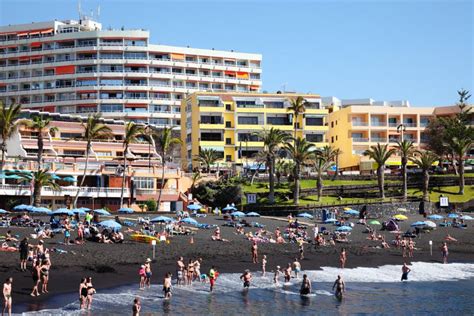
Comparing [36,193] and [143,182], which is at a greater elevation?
[143,182]

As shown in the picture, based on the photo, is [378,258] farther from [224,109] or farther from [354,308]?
[224,109]

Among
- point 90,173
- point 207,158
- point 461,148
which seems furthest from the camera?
point 207,158

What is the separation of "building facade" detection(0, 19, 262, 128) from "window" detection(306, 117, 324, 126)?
2417cm

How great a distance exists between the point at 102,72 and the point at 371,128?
44.5 metres

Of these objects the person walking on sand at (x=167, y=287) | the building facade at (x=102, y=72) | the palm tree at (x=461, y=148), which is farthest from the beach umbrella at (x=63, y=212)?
the building facade at (x=102, y=72)

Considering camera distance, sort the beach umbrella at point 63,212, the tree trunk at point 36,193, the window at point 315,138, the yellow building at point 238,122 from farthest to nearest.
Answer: the window at point 315,138 < the yellow building at point 238,122 < the tree trunk at point 36,193 < the beach umbrella at point 63,212

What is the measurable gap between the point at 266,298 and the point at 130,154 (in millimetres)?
55189

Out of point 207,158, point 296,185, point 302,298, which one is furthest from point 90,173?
point 302,298

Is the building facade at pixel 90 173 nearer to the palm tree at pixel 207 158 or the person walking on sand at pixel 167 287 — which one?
the palm tree at pixel 207 158

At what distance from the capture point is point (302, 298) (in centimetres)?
3666

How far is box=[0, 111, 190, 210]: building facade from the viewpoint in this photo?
7188cm

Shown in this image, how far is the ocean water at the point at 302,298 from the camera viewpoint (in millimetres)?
32281

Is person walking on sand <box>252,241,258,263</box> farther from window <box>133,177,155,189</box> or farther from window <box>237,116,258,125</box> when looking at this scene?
window <box>237,116,258,125</box>

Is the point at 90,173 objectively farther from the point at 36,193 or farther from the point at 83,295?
the point at 83,295
